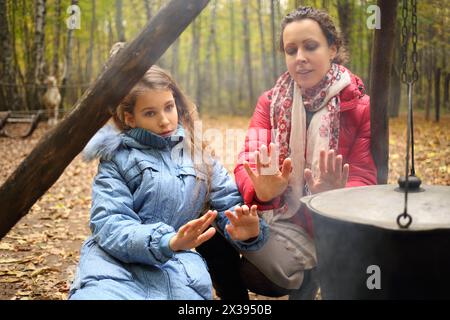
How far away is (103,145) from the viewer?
1.80 metres

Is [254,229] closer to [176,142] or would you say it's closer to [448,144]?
[176,142]

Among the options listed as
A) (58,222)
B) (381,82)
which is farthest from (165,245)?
(58,222)

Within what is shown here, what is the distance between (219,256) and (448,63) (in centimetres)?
233

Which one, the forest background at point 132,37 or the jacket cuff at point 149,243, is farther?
the forest background at point 132,37

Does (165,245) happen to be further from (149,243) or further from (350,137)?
(350,137)

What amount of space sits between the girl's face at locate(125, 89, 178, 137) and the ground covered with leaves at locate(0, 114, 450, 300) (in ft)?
0.93

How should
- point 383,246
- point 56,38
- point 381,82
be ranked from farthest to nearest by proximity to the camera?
point 56,38
point 381,82
point 383,246

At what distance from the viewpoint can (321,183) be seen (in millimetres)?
1793

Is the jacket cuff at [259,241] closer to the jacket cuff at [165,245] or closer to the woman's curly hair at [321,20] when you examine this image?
the jacket cuff at [165,245]

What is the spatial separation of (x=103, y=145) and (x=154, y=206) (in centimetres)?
31

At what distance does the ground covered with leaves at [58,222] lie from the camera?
8.84 feet

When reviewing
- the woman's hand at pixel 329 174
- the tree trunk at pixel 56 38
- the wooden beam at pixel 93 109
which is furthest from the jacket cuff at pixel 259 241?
the tree trunk at pixel 56 38

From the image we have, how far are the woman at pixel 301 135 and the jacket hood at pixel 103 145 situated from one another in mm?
529
